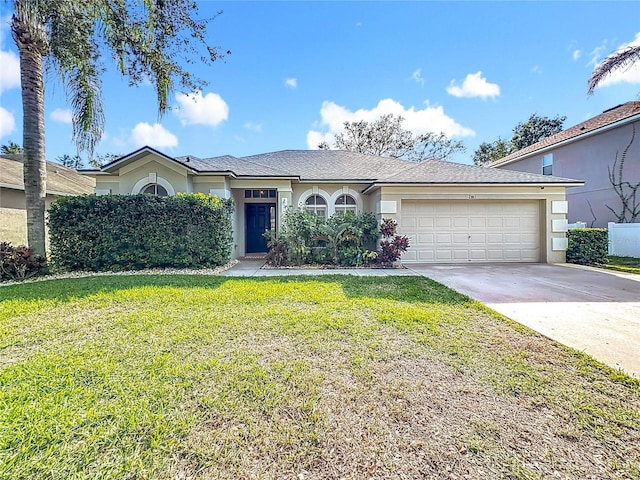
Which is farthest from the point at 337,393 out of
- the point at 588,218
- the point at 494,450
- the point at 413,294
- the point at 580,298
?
the point at 588,218

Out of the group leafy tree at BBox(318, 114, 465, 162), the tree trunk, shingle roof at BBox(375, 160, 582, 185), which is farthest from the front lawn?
leafy tree at BBox(318, 114, 465, 162)

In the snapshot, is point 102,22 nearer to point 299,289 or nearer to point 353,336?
point 299,289

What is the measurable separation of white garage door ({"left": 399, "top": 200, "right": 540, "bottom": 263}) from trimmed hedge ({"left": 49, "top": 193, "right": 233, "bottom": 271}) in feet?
25.3

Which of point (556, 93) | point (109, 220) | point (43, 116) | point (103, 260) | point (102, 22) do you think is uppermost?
point (556, 93)

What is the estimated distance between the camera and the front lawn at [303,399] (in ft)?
7.11

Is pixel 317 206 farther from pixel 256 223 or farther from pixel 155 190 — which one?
pixel 155 190

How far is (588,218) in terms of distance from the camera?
51.7ft

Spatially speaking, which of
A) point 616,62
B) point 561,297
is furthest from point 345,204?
point 616,62

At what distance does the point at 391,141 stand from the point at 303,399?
31.4 metres

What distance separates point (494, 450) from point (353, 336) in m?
2.28

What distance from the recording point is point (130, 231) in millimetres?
10008

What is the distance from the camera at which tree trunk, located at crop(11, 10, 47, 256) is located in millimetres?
9188

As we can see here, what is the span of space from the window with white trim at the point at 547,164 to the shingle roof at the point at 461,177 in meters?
6.44

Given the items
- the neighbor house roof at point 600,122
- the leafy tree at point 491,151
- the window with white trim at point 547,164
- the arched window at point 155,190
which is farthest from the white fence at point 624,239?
the leafy tree at point 491,151
